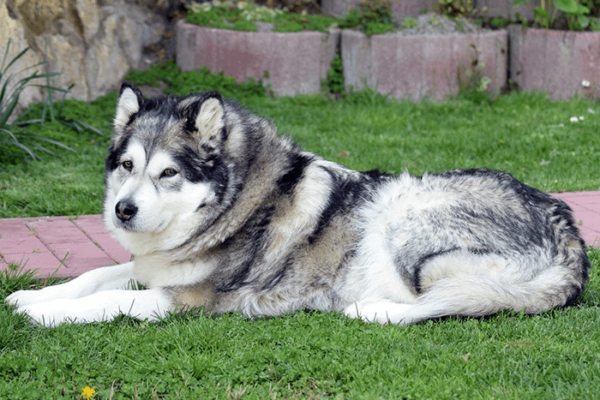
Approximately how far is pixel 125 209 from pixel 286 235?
908 millimetres

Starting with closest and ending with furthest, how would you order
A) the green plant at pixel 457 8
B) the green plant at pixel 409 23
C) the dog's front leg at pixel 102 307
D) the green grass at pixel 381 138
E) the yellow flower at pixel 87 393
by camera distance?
the yellow flower at pixel 87 393 < the dog's front leg at pixel 102 307 < the green grass at pixel 381 138 < the green plant at pixel 409 23 < the green plant at pixel 457 8

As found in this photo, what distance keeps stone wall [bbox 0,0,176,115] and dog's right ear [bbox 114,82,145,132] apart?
13.8 feet

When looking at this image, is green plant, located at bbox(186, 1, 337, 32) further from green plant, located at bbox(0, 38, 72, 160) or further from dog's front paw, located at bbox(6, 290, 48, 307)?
dog's front paw, located at bbox(6, 290, 48, 307)

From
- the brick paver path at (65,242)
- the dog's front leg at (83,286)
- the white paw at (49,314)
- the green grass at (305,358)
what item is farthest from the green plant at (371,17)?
the white paw at (49,314)

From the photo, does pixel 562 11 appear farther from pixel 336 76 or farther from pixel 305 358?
pixel 305 358

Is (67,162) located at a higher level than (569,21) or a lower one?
lower

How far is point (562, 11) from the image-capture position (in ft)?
29.0

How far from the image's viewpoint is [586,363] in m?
2.83

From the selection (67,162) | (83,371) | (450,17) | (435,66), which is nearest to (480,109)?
(435,66)

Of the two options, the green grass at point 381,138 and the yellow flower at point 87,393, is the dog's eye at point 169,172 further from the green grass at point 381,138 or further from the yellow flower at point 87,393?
the green grass at point 381,138

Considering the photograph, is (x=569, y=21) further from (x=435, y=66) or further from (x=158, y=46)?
(x=158, y=46)

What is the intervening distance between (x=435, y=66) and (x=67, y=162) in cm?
504

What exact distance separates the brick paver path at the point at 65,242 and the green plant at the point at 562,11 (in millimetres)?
4245

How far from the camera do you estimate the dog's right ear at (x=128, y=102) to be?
3.50 metres
